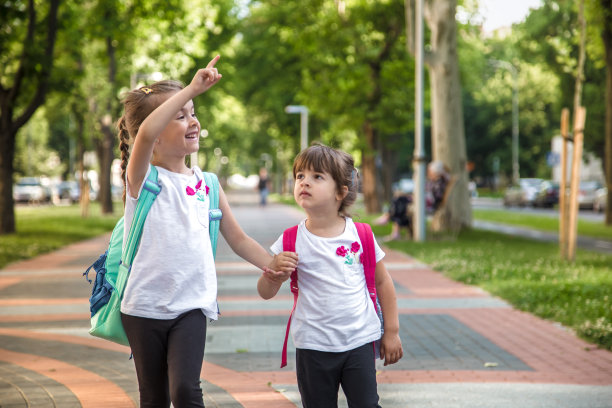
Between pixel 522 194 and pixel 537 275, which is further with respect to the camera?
pixel 522 194

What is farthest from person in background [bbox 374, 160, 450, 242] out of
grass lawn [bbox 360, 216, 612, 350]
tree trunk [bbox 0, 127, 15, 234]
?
tree trunk [bbox 0, 127, 15, 234]

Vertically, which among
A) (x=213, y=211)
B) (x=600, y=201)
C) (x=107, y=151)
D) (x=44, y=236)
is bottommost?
(x=44, y=236)

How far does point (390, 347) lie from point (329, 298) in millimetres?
317

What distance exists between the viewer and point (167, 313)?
10.1ft

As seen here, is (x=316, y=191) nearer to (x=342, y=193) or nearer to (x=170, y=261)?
(x=342, y=193)

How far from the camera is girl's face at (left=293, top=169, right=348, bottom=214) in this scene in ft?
10.4

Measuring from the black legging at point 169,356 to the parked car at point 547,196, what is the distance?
1581 inches

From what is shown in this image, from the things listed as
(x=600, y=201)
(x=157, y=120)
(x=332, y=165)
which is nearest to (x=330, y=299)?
(x=332, y=165)

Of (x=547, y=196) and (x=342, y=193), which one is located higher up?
(x=342, y=193)

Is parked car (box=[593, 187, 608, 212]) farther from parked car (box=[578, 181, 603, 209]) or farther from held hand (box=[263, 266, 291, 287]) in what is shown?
held hand (box=[263, 266, 291, 287])

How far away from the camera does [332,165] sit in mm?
3186

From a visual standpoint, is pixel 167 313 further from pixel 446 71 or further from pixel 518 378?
pixel 446 71

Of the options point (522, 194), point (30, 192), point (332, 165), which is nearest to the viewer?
point (332, 165)

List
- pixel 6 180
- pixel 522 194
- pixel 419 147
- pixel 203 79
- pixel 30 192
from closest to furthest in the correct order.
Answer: pixel 203 79 → pixel 419 147 → pixel 6 180 → pixel 522 194 → pixel 30 192
